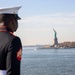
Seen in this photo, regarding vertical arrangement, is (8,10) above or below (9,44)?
above

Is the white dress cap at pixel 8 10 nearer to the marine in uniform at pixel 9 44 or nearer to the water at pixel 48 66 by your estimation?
the marine in uniform at pixel 9 44

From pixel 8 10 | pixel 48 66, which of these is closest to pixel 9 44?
pixel 8 10

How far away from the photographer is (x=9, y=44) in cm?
226

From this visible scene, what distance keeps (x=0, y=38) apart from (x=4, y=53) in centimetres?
13

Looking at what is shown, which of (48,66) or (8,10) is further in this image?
(48,66)

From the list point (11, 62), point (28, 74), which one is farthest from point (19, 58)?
point (28, 74)

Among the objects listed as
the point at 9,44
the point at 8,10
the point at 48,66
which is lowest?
the point at 48,66

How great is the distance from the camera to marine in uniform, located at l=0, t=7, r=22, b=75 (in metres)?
2.25

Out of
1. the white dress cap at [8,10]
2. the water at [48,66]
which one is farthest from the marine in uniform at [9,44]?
the water at [48,66]

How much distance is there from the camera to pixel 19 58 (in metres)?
2.29

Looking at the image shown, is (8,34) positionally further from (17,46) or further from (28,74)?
(28,74)

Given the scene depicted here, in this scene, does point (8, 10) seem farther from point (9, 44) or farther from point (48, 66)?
point (48, 66)

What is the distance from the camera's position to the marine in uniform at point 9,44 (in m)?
2.25

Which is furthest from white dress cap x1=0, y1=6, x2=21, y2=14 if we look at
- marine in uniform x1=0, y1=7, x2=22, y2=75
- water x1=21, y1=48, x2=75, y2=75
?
water x1=21, y1=48, x2=75, y2=75
